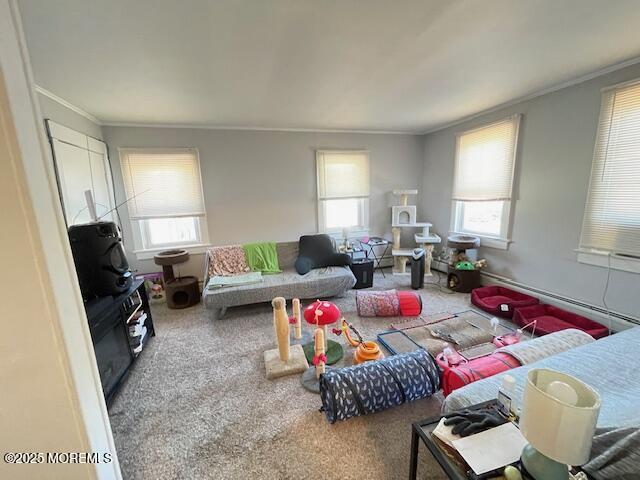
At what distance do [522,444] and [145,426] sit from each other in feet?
6.70

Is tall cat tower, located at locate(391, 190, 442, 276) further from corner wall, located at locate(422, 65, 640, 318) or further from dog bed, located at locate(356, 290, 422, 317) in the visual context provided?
dog bed, located at locate(356, 290, 422, 317)

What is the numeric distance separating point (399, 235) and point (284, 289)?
7.45 feet

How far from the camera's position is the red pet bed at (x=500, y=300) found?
2826mm

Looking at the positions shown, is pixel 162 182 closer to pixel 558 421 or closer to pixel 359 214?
pixel 359 214

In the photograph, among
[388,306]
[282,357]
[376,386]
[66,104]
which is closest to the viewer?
[376,386]

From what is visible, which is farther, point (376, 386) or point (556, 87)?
point (556, 87)

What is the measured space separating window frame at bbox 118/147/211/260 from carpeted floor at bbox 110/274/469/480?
167cm

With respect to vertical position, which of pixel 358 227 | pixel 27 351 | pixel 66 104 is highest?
pixel 66 104

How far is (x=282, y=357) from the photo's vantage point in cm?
211

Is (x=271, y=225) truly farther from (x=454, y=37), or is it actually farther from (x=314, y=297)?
(x=454, y=37)

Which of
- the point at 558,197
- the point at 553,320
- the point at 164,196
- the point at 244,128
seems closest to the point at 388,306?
the point at 553,320

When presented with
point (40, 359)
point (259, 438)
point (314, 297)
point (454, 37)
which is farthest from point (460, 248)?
point (40, 359)

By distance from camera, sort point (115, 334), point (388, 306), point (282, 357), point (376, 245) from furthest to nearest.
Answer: point (376, 245), point (388, 306), point (282, 357), point (115, 334)

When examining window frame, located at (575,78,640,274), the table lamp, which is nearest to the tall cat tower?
window frame, located at (575,78,640,274)
